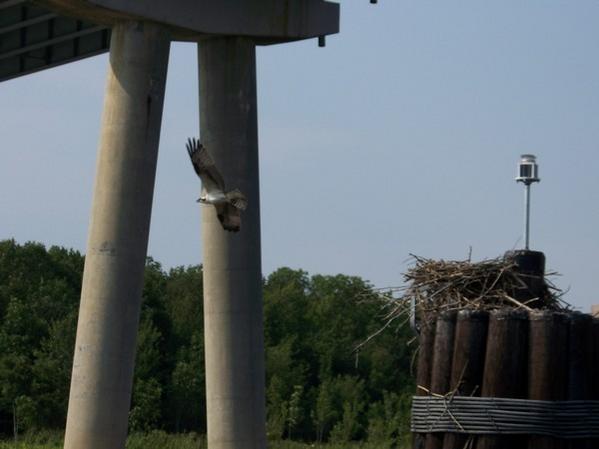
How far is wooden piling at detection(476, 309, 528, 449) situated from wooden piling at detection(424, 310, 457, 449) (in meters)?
0.26

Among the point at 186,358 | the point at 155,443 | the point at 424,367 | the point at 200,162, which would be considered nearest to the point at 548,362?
the point at 424,367

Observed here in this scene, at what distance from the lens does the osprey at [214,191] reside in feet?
74.4

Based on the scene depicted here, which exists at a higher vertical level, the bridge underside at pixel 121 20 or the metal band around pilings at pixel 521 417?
the bridge underside at pixel 121 20

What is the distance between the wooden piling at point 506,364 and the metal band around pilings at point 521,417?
9 cm

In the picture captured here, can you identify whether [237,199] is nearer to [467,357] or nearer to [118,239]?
[118,239]

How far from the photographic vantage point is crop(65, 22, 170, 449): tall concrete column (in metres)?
29.4

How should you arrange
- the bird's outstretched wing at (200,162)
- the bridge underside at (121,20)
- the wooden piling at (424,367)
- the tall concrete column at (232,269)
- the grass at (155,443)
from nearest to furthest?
the wooden piling at (424,367) → the bird's outstretched wing at (200,162) → the bridge underside at (121,20) → the tall concrete column at (232,269) → the grass at (155,443)

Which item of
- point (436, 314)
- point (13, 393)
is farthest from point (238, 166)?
point (13, 393)

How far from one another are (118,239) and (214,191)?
6969 millimetres

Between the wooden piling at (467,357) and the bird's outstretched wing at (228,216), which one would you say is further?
the bird's outstretched wing at (228,216)

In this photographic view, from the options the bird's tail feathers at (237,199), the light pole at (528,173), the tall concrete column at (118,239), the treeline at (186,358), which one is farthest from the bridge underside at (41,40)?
the treeline at (186,358)

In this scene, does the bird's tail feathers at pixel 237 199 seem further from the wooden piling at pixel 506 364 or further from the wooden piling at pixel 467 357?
the wooden piling at pixel 506 364

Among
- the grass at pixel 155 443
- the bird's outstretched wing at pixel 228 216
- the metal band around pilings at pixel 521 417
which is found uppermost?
the bird's outstretched wing at pixel 228 216

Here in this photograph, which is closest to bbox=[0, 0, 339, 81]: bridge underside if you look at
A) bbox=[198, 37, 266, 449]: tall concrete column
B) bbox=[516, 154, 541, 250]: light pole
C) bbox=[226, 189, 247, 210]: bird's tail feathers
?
bbox=[198, 37, 266, 449]: tall concrete column
